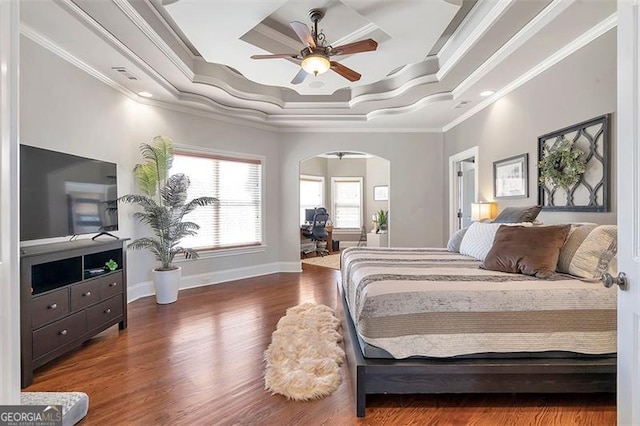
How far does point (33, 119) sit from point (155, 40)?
124 cm

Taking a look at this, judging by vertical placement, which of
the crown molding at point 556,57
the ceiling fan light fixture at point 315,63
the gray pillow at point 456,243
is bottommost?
the gray pillow at point 456,243

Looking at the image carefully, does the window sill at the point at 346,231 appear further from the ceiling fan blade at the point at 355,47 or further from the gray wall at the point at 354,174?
the ceiling fan blade at the point at 355,47

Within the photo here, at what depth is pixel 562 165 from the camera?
A: 9.64 feet

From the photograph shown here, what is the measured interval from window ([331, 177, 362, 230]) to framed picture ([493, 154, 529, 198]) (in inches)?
197

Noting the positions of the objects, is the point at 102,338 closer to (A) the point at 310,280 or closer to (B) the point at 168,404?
(B) the point at 168,404

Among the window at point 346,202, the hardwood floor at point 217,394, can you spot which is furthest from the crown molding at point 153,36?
the window at point 346,202

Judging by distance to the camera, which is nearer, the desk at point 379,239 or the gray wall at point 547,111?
the gray wall at point 547,111

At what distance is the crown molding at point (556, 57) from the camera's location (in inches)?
97.6

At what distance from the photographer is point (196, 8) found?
8.30ft

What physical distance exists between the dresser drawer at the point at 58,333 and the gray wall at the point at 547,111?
428cm

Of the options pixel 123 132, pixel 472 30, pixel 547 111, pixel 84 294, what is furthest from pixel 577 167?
pixel 123 132

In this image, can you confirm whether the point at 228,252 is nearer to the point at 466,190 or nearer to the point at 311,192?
the point at 311,192

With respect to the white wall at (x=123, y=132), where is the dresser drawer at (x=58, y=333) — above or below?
below

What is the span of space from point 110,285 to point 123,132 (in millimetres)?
1982
